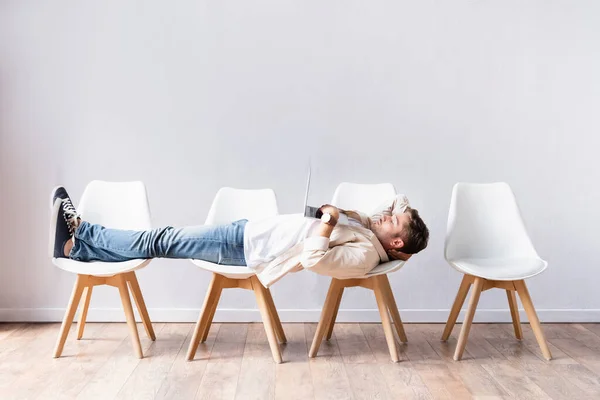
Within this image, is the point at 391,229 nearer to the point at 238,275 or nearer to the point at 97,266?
the point at 238,275

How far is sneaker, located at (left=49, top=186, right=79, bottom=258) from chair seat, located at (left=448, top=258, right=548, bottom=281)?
184 cm

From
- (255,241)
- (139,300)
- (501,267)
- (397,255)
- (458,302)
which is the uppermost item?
(255,241)

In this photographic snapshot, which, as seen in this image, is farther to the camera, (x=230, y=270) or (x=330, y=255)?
(x=230, y=270)

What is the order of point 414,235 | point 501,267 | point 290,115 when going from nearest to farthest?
point 414,235 → point 501,267 → point 290,115

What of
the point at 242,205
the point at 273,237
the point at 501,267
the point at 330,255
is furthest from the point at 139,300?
the point at 501,267

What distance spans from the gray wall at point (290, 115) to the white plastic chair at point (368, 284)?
27 centimetres

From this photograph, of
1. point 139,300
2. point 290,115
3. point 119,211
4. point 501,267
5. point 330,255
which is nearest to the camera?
point 330,255

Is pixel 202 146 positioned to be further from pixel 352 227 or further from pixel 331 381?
pixel 331 381

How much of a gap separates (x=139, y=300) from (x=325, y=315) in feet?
3.15

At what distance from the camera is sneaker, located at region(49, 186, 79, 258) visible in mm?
2718

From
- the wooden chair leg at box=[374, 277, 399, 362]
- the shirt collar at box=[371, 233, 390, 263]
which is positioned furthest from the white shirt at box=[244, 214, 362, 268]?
the wooden chair leg at box=[374, 277, 399, 362]

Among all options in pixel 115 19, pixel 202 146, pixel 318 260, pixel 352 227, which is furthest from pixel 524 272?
pixel 115 19

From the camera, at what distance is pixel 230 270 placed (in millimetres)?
2770

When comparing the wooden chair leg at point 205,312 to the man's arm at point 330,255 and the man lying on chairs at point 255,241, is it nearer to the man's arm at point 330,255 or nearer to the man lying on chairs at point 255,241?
the man lying on chairs at point 255,241
